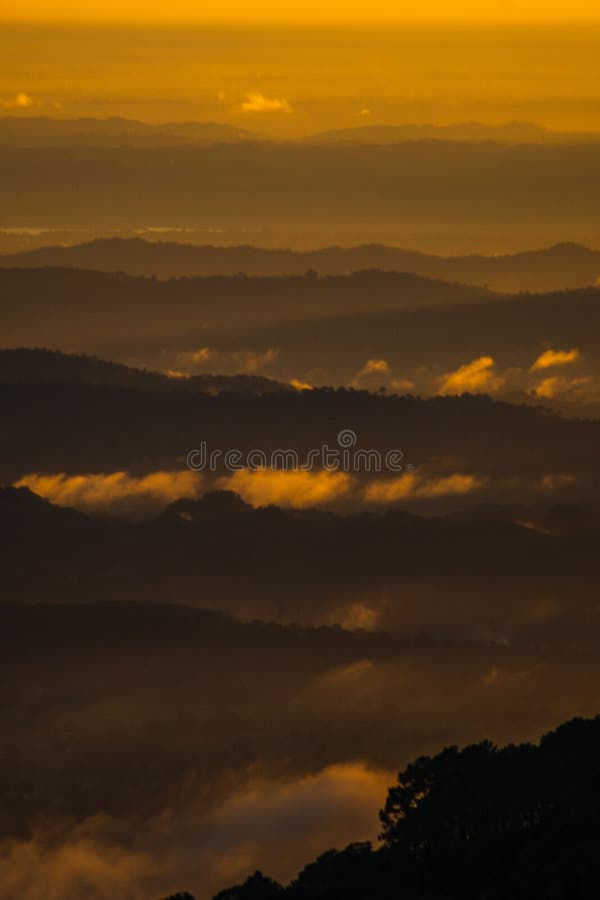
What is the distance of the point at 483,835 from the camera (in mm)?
98125

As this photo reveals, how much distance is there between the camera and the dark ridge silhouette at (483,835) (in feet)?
298

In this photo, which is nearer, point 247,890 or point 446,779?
point 247,890

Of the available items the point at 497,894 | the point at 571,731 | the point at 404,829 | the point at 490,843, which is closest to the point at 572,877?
the point at 497,894

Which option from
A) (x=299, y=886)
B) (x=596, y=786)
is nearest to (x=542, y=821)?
(x=596, y=786)

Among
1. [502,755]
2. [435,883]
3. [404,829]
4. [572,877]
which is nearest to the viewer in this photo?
[572,877]

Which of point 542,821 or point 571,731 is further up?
point 571,731

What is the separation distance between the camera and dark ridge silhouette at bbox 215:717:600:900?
90688 mm

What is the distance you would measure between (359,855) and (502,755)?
9.91m

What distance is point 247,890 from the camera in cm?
9944

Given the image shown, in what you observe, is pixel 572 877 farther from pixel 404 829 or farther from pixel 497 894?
pixel 404 829

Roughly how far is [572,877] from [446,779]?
2099 centimetres

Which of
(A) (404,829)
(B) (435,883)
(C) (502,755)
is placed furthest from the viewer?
(C) (502,755)

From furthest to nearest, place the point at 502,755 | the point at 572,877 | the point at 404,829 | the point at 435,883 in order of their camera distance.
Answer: the point at 502,755, the point at 404,829, the point at 435,883, the point at 572,877

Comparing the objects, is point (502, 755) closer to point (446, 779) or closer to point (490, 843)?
point (446, 779)
